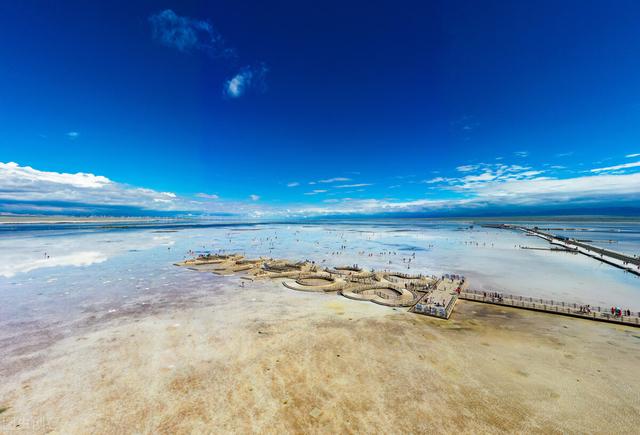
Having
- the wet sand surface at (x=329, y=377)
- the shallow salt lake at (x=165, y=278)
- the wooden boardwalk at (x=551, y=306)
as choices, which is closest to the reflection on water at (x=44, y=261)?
the shallow salt lake at (x=165, y=278)

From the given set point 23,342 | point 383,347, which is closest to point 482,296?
point 383,347

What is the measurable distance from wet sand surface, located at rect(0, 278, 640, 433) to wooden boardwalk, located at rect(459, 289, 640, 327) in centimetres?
197

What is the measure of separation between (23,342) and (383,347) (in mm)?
38844

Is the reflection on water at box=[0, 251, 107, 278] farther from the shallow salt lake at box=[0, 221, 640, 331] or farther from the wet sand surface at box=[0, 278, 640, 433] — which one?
the wet sand surface at box=[0, 278, 640, 433]

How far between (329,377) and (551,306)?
36.6 metres

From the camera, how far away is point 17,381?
2250cm

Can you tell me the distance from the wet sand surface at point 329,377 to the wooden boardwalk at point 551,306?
1967 millimetres

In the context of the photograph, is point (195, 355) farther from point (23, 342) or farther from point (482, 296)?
point (482, 296)

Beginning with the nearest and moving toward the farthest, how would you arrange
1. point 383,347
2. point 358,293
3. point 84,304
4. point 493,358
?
1. point 493,358
2. point 383,347
3. point 84,304
4. point 358,293

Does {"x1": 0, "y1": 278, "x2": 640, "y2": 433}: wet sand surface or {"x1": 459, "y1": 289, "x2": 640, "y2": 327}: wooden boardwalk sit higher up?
{"x1": 459, "y1": 289, "x2": 640, "y2": 327}: wooden boardwalk

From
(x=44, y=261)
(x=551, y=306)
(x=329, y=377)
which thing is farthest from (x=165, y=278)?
(x=551, y=306)

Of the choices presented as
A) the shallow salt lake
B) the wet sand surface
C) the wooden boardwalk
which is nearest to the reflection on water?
the shallow salt lake

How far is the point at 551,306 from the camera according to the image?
39156 mm

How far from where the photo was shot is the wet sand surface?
18328mm
